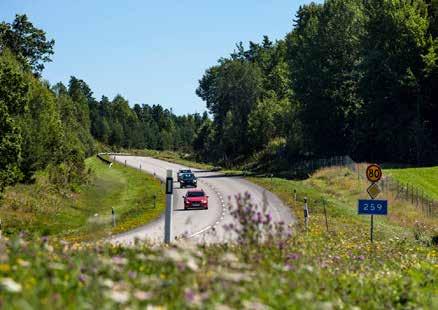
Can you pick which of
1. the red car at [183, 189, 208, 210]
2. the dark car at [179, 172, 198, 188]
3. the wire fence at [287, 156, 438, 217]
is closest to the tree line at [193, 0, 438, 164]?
the wire fence at [287, 156, 438, 217]

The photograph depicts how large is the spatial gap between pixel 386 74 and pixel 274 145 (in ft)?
84.0

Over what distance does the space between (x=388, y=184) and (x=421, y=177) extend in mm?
13863

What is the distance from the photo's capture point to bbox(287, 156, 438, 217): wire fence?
43688mm

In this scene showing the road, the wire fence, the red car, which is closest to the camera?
the road

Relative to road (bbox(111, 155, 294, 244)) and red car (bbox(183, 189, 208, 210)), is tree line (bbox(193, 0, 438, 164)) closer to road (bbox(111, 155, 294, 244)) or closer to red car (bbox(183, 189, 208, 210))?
road (bbox(111, 155, 294, 244))

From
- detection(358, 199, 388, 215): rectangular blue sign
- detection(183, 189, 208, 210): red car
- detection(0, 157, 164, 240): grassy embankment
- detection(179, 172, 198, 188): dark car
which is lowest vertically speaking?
detection(0, 157, 164, 240): grassy embankment

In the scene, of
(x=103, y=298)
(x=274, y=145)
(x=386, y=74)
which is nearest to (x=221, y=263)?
(x=103, y=298)

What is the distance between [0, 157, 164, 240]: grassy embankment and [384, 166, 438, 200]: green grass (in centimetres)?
1992

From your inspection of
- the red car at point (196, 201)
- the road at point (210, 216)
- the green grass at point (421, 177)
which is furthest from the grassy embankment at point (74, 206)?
the green grass at point (421, 177)

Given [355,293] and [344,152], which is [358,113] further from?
[355,293]

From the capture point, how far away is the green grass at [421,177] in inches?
2233

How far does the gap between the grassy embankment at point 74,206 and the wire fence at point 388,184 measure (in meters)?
14.9

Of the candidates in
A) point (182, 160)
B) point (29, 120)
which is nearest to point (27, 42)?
point (29, 120)

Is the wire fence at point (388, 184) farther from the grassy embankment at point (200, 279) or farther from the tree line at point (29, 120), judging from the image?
the grassy embankment at point (200, 279)
